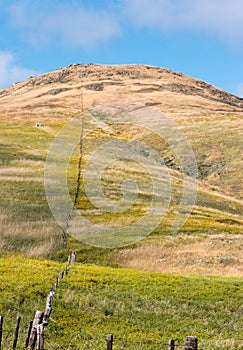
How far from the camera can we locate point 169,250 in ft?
149

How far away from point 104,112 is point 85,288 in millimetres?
174255

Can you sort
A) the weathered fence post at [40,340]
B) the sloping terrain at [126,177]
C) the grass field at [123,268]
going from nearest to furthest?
the weathered fence post at [40,340] → the grass field at [123,268] → the sloping terrain at [126,177]

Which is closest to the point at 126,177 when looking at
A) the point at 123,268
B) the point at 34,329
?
the point at 123,268

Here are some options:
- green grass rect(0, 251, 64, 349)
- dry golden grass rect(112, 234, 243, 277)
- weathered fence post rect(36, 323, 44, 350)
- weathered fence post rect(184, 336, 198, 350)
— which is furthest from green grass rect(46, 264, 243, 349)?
dry golden grass rect(112, 234, 243, 277)

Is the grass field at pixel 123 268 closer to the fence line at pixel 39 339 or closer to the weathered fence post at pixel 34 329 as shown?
the fence line at pixel 39 339

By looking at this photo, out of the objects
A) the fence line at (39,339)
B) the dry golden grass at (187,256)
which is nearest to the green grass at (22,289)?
the fence line at (39,339)

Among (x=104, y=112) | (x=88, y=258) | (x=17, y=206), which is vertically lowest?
(x=88, y=258)

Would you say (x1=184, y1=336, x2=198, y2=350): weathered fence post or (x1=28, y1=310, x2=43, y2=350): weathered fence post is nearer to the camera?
(x1=184, y1=336, x2=198, y2=350): weathered fence post

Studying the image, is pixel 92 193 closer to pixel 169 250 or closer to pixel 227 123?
pixel 169 250

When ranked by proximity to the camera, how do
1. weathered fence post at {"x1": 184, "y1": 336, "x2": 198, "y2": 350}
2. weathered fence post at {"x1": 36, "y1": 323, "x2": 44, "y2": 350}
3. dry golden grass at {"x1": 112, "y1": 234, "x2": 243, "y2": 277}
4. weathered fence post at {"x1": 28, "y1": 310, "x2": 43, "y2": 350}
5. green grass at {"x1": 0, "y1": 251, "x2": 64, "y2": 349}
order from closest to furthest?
weathered fence post at {"x1": 184, "y1": 336, "x2": 198, "y2": 350}, weathered fence post at {"x1": 36, "y1": 323, "x2": 44, "y2": 350}, weathered fence post at {"x1": 28, "y1": 310, "x2": 43, "y2": 350}, green grass at {"x1": 0, "y1": 251, "x2": 64, "y2": 349}, dry golden grass at {"x1": 112, "y1": 234, "x2": 243, "y2": 277}

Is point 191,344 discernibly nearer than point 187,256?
Yes

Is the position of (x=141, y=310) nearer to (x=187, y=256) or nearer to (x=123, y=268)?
(x=123, y=268)

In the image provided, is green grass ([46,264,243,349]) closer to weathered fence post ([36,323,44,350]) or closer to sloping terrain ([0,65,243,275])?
weathered fence post ([36,323,44,350])

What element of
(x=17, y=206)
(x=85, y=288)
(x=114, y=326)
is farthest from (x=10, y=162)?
(x=114, y=326)
